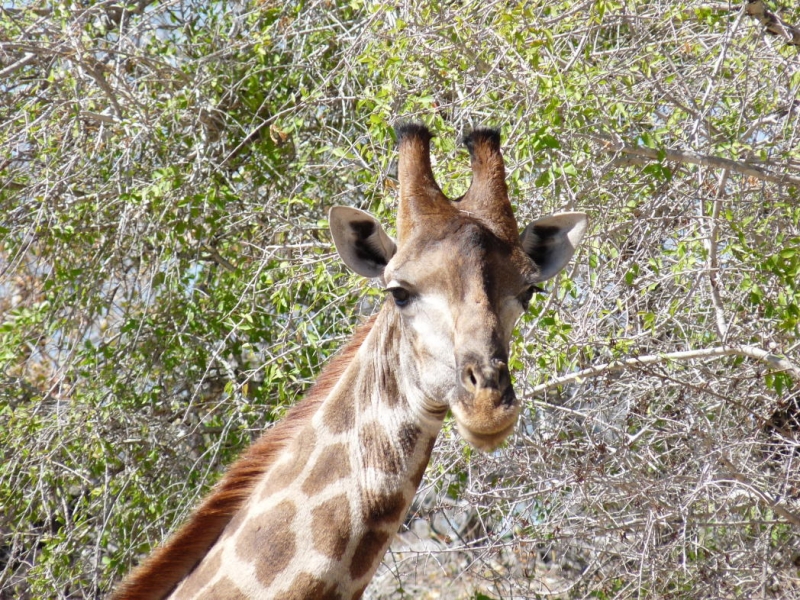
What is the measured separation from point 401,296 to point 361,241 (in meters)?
0.37

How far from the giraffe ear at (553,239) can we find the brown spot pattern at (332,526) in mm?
1069

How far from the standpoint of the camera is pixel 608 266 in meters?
4.84

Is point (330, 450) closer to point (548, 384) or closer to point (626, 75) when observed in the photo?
point (548, 384)

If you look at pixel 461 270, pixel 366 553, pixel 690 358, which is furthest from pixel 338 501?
pixel 690 358

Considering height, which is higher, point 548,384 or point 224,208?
point 224,208

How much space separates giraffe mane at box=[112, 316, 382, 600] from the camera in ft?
10.2

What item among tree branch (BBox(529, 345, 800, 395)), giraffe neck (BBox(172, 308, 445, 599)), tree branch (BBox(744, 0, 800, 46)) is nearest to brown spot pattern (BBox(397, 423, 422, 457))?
giraffe neck (BBox(172, 308, 445, 599))

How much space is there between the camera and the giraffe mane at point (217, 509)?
3.10 meters

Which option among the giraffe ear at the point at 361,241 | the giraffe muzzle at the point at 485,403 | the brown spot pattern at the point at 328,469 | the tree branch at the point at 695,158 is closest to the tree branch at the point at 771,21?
the tree branch at the point at 695,158

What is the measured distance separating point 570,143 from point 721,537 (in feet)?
7.69

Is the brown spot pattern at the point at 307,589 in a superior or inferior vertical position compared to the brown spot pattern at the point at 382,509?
inferior

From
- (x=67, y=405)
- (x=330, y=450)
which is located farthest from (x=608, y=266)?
(x=67, y=405)

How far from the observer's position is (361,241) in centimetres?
323

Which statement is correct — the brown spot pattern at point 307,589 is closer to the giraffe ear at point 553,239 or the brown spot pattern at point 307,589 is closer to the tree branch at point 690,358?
the giraffe ear at point 553,239
